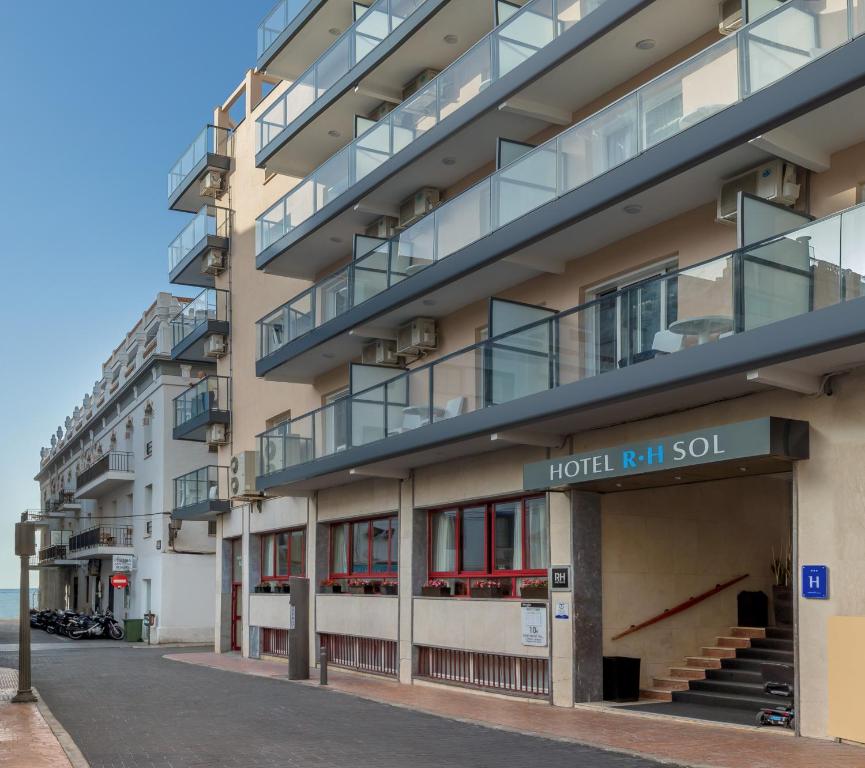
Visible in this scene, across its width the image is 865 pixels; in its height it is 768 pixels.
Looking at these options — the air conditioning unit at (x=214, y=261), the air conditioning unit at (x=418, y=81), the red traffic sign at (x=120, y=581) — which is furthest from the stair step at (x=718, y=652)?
the red traffic sign at (x=120, y=581)

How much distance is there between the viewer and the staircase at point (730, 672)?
15.8 meters

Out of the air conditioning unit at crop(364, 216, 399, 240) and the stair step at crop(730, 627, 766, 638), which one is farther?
the air conditioning unit at crop(364, 216, 399, 240)

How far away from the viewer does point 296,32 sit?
28.0m

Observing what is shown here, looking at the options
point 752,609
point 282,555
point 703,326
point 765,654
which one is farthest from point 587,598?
point 282,555

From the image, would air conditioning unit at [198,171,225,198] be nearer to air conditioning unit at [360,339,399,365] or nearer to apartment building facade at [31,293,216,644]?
apartment building facade at [31,293,216,644]

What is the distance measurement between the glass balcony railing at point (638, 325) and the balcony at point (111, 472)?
27.9 m

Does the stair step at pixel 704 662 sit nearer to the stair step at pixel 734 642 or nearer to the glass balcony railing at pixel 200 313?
the stair step at pixel 734 642

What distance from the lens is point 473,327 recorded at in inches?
836

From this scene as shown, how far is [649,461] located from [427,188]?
10050 millimetres

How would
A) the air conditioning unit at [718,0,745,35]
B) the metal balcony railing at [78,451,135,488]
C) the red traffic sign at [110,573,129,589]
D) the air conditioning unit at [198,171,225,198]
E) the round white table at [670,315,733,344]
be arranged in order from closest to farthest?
the round white table at [670,315,733,344], the air conditioning unit at [718,0,745,35], the air conditioning unit at [198,171,225,198], the red traffic sign at [110,573,129,589], the metal balcony railing at [78,451,135,488]

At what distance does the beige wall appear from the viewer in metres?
17.2

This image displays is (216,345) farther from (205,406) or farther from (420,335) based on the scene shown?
(420,335)

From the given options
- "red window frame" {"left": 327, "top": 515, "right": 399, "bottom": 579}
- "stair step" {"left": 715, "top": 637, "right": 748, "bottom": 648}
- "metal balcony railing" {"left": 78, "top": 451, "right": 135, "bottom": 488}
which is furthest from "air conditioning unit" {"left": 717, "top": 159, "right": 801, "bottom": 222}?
"metal balcony railing" {"left": 78, "top": 451, "right": 135, "bottom": 488}

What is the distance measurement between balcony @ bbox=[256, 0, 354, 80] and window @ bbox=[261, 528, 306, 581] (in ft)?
39.5
